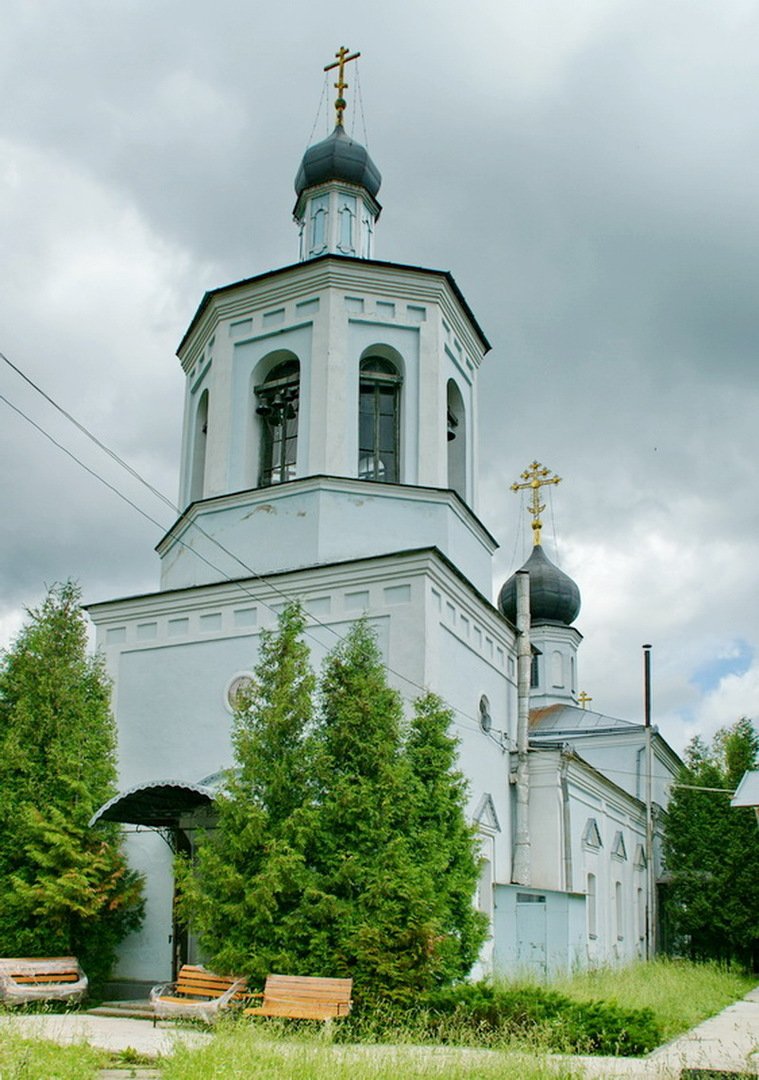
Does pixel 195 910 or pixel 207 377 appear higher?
pixel 207 377

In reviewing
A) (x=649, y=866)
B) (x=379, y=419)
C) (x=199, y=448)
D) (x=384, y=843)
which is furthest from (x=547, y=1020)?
(x=649, y=866)

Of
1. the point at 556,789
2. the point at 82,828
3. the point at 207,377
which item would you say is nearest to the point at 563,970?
the point at 556,789

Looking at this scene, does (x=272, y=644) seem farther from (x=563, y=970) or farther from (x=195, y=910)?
(x=563, y=970)

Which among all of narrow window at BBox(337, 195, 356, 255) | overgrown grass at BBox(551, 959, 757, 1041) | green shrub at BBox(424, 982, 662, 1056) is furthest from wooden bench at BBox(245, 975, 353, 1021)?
narrow window at BBox(337, 195, 356, 255)

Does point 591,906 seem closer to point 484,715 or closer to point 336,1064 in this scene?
point 484,715

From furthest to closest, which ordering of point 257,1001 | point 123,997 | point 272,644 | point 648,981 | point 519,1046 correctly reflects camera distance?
1. point 648,981
2. point 123,997
3. point 272,644
4. point 257,1001
5. point 519,1046

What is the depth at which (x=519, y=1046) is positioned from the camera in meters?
8.66

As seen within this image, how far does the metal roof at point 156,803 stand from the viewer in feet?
40.3

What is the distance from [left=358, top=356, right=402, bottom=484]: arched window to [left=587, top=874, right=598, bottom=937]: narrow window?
979 centimetres

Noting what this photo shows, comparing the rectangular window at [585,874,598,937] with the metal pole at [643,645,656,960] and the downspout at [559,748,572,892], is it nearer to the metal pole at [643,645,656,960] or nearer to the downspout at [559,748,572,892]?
the downspout at [559,748,572,892]

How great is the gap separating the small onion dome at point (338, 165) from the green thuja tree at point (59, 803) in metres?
7.52

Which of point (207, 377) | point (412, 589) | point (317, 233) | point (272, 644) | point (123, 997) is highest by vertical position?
point (317, 233)

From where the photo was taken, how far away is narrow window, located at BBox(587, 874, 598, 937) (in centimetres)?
2022

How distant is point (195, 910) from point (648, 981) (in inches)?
297
